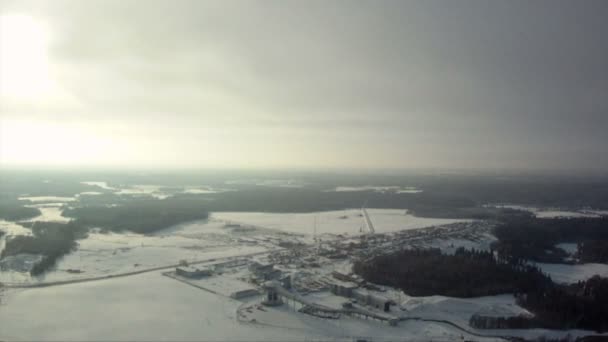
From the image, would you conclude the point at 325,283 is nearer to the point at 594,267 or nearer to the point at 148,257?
the point at 148,257

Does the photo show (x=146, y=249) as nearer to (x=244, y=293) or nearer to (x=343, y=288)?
(x=244, y=293)

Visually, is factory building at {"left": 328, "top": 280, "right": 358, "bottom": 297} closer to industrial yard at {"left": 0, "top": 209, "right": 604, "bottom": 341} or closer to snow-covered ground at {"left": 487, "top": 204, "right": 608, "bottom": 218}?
industrial yard at {"left": 0, "top": 209, "right": 604, "bottom": 341}

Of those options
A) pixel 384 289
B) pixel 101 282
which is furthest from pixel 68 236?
pixel 384 289

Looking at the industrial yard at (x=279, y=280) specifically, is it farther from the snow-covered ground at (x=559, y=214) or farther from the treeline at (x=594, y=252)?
the snow-covered ground at (x=559, y=214)

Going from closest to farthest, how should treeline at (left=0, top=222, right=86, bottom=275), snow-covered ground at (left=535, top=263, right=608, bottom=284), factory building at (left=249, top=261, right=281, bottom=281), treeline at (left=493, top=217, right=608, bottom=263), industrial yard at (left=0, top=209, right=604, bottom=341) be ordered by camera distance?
industrial yard at (left=0, top=209, right=604, bottom=341) → factory building at (left=249, top=261, right=281, bottom=281) → snow-covered ground at (left=535, top=263, right=608, bottom=284) → treeline at (left=0, top=222, right=86, bottom=275) → treeline at (left=493, top=217, right=608, bottom=263)

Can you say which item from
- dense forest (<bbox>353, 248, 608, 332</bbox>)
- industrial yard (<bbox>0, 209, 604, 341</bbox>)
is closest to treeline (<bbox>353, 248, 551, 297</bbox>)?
dense forest (<bbox>353, 248, 608, 332</bbox>)

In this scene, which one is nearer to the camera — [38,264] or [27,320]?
[27,320]

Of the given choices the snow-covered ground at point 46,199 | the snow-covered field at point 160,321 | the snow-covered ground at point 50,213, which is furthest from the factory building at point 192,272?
the snow-covered ground at point 46,199

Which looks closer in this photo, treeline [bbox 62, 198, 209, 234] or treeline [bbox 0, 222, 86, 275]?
treeline [bbox 0, 222, 86, 275]
